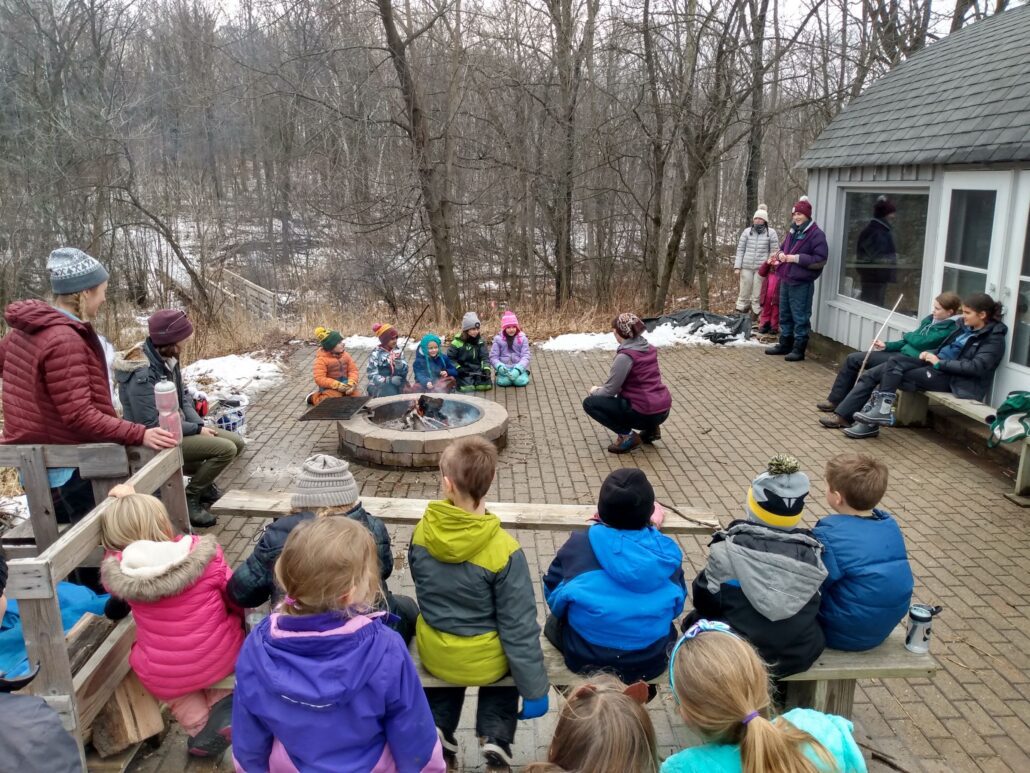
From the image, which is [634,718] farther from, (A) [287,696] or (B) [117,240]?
(B) [117,240]

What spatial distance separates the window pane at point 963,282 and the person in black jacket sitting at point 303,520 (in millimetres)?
7051

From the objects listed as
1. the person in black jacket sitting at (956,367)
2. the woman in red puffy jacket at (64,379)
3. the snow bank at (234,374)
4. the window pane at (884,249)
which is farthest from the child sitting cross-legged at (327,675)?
→ the window pane at (884,249)

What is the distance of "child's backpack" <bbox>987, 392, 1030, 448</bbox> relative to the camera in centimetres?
628

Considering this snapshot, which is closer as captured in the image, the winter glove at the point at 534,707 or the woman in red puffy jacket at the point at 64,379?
the winter glove at the point at 534,707

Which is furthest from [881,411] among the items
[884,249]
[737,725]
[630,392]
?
[737,725]

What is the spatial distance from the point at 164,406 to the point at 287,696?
6.33 feet

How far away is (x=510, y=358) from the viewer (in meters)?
9.92

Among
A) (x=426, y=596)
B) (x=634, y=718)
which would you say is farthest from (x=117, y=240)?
(x=634, y=718)

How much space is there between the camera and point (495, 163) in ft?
52.1

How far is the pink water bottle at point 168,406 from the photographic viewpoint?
369cm

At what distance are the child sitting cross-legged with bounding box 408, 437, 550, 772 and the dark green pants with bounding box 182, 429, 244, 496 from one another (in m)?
3.30

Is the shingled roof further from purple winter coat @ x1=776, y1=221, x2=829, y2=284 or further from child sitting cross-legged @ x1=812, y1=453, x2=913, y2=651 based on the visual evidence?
child sitting cross-legged @ x1=812, y1=453, x2=913, y2=651

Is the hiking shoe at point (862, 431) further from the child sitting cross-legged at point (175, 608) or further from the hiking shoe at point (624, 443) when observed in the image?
the child sitting cross-legged at point (175, 608)

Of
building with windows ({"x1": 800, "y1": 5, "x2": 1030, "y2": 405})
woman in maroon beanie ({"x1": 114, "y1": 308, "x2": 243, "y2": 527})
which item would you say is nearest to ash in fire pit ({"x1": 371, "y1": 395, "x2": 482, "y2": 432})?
woman in maroon beanie ({"x1": 114, "y1": 308, "x2": 243, "y2": 527})
